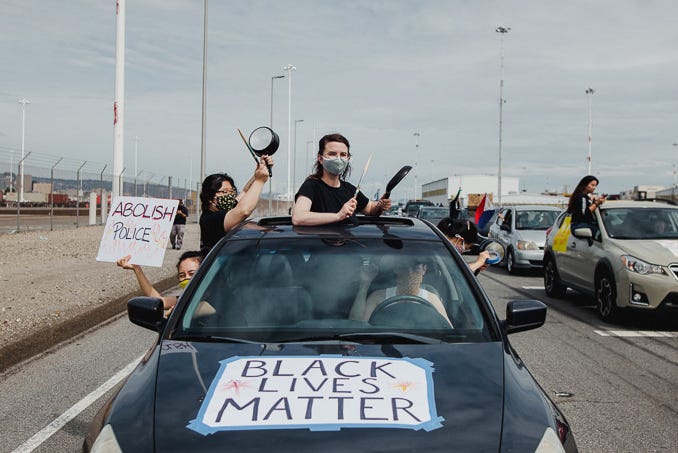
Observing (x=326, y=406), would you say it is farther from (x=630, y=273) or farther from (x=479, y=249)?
(x=630, y=273)

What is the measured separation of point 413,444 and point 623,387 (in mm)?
4672

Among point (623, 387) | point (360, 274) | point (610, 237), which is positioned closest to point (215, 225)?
point (360, 274)

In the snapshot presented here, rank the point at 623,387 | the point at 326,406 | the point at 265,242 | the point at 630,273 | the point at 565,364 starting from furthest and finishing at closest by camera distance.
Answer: the point at 630,273 < the point at 565,364 < the point at 623,387 < the point at 265,242 < the point at 326,406

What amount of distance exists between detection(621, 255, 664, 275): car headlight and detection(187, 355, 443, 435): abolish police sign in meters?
7.44

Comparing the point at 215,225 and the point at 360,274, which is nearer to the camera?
the point at 360,274

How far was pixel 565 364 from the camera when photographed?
7535mm

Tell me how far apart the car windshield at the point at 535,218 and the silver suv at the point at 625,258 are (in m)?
6.33

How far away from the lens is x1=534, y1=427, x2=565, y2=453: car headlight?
8.54ft

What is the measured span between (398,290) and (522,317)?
61cm

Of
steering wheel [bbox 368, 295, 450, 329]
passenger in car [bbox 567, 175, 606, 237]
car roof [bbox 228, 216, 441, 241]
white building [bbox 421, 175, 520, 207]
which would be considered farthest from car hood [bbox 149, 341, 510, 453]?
white building [bbox 421, 175, 520, 207]


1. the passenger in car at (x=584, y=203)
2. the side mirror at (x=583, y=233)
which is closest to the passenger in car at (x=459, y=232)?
the side mirror at (x=583, y=233)

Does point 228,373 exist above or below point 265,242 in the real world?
below

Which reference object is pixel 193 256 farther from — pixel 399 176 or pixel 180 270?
pixel 399 176

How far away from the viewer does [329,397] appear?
2775 millimetres
